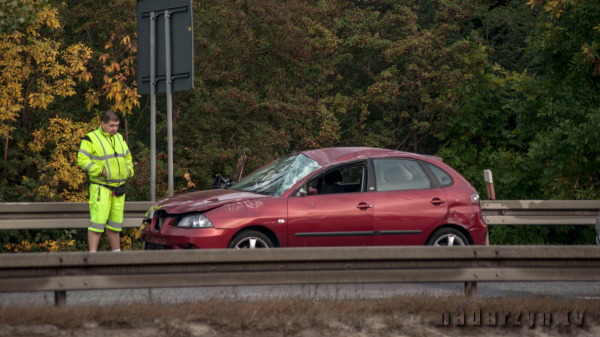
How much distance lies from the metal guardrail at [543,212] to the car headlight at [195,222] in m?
4.82

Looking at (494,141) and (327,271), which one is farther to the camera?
(494,141)

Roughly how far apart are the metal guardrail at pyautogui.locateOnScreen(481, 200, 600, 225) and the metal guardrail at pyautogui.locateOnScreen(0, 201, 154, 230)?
16.9ft

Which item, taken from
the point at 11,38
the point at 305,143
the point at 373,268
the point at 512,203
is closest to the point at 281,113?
the point at 305,143

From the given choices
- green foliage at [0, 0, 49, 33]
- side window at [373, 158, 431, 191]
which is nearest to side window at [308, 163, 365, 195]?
side window at [373, 158, 431, 191]

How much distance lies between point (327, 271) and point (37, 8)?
315 inches

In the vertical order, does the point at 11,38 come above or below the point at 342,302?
above

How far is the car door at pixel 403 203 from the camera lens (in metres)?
7.83

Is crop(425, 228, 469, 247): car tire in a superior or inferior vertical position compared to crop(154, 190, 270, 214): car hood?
inferior

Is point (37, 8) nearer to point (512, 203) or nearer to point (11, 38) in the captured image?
point (11, 38)

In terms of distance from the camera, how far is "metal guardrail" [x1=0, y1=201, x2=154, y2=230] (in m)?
9.23

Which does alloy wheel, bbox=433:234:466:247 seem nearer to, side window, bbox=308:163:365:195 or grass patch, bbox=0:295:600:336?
side window, bbox=308:163:365:195

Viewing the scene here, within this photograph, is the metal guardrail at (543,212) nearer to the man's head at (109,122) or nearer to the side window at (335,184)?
the side window at (335,184)

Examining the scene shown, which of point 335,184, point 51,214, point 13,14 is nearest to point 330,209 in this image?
point 335,184

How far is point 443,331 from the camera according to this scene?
5195 millimetres
